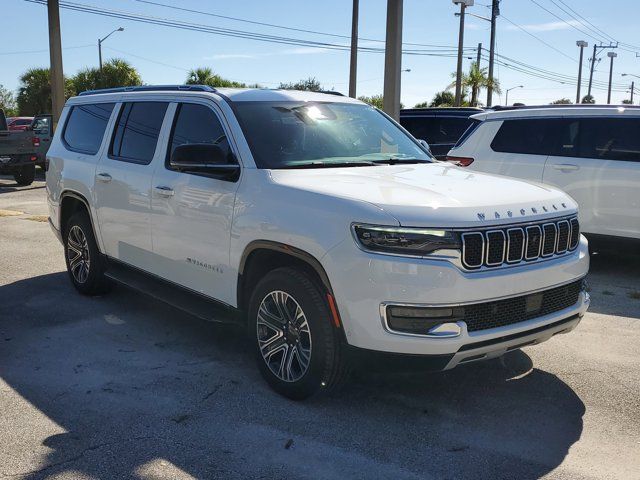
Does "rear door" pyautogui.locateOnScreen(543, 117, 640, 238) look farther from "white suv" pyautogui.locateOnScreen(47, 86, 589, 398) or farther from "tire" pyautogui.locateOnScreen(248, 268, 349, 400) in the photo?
"tire" pyautogui.locateOnScreen(248, 268, 349, 400)

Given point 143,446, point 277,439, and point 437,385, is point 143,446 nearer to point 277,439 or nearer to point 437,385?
point 277,439

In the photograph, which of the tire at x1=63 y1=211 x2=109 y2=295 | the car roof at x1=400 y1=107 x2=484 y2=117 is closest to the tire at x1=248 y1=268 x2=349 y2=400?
the tire at x1=63 y1=211 x2=109 y2=295

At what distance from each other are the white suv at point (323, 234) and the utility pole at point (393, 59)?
8.59 m

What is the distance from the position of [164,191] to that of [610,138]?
517 cm

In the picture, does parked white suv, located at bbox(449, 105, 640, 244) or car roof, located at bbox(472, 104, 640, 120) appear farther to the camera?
car roof, located at bbox(472, 104, 640, 120)

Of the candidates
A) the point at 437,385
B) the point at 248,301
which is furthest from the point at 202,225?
the point at 437,385

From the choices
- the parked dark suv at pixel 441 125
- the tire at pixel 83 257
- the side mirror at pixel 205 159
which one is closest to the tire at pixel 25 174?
the parked dark suv at pixel 441 125

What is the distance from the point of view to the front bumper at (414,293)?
3492 mm

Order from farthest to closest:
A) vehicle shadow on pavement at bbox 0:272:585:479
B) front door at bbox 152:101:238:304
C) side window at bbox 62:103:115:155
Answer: side window at bbox 62:103:115:155
front door at bbox 152:101:238:304
vehicle shadow on pavement at bbox 0:272:585:479

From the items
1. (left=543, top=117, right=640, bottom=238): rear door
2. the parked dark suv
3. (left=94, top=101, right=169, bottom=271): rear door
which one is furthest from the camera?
the parked dark suv

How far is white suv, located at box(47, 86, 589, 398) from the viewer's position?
3.54 metres

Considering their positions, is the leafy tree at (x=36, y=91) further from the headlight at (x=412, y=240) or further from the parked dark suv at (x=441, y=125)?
the headlight at (x=412, y=240)

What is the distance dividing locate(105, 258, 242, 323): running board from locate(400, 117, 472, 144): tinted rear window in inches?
336

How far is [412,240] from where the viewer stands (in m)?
3.51
